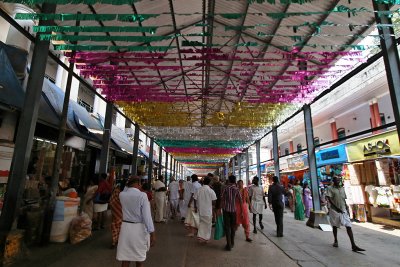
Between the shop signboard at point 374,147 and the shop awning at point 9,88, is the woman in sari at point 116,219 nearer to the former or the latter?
the shop awning at point 9,88

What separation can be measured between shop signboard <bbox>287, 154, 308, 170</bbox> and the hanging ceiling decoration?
451 cm

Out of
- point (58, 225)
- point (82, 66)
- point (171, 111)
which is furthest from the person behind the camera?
point (171, 111)

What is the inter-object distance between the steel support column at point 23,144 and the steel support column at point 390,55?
7.54m

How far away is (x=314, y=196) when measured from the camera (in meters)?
9.88

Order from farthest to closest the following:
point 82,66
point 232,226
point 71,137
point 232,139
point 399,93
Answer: point 232,139, point 71,137, point 82,66, point 232,226, point 399,93

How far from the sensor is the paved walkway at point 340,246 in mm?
5458

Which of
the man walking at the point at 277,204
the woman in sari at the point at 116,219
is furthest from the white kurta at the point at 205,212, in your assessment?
the man walking at the point at 277,204

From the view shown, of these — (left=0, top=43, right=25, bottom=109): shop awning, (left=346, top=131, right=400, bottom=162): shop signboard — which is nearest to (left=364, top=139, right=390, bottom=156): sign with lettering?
(left=346, top=131, right=400, bottom=162): shop signboard

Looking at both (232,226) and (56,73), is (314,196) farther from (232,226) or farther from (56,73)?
(56,73)

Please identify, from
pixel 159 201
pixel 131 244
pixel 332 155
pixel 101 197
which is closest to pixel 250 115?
pixel 332 155

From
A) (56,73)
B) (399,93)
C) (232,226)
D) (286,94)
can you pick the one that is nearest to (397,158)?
(286,94)

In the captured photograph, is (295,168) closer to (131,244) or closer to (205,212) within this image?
(205,212)

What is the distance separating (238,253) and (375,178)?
8.64m

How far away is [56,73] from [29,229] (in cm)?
731
